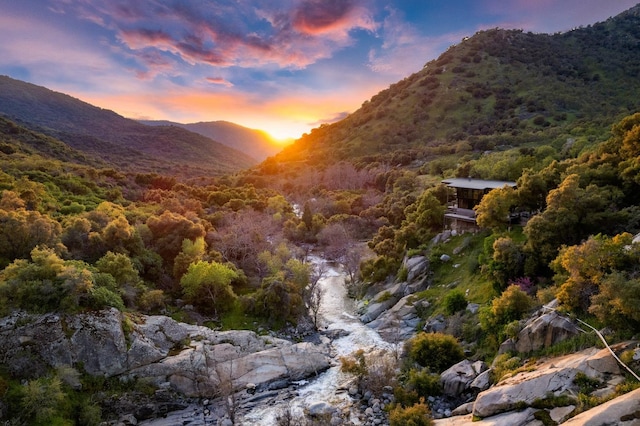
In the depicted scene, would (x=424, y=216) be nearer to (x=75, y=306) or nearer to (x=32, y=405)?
(x=75, y=306)

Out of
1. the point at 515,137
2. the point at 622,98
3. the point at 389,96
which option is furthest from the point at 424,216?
the point at 389,96

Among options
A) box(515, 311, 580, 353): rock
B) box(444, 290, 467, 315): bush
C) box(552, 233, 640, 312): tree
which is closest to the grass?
box(444, 290, 467, 315): bush

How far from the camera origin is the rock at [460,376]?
22.9m

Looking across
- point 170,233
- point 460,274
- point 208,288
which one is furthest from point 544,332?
point 170,233

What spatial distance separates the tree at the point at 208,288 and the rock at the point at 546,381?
2378cm

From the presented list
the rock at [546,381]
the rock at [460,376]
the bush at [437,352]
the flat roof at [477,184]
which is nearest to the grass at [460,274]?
the flat roof at [477,184]

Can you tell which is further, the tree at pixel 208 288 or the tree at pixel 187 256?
the tree at pixel 187 256

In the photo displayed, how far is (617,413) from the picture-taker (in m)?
12.7

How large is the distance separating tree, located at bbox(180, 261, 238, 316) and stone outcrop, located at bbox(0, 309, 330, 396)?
3.99 metres

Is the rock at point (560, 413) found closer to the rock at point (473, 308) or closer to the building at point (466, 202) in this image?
the rock at point (473, 308)

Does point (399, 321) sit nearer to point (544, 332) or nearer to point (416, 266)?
point (416, 266)

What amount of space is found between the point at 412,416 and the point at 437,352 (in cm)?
679

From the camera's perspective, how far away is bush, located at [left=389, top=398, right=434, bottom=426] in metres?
19.8

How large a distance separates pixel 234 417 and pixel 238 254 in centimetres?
2668
